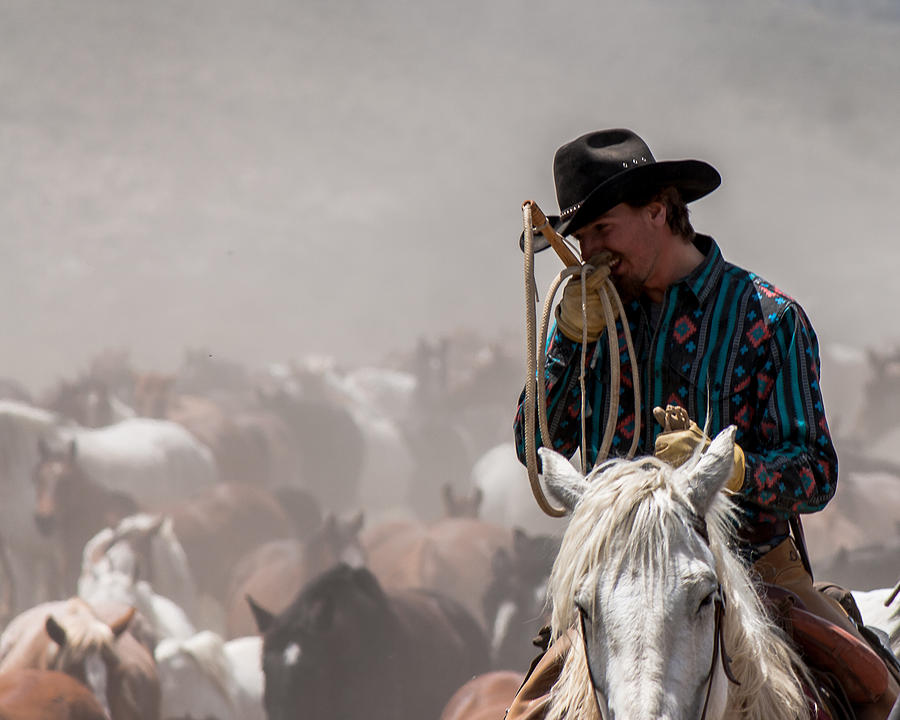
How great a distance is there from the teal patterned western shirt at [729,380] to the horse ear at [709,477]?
0.26 meters

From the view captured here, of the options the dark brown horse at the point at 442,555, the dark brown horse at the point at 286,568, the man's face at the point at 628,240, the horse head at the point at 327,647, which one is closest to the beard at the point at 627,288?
the man's face at the point at 628,240

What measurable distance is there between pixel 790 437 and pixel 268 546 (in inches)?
449

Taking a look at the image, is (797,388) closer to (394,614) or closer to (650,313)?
(650,313)

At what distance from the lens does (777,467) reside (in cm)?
180

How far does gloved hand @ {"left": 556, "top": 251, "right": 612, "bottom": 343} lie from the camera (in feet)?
6.80

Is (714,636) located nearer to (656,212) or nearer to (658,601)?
(658,601)

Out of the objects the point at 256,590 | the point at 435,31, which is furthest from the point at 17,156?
the point at 256,590

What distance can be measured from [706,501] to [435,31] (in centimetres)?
2025

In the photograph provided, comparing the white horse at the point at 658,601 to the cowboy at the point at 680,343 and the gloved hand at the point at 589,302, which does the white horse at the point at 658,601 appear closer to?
the cowboy at the point at 680,343

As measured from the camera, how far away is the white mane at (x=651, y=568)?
1455mm

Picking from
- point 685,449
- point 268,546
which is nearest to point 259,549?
point 268,546

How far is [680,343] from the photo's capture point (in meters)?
2.08

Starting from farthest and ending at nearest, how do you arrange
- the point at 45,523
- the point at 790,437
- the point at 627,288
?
the point at 45,523
the point at 627,288
the point at 790,437

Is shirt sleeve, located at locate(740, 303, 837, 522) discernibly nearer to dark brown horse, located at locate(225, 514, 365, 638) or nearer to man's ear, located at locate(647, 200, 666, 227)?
man's ear, located at locate(647, 200, 666, 227)
